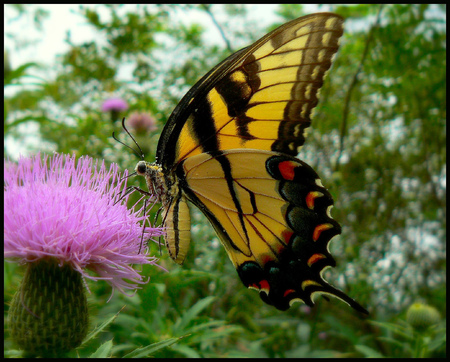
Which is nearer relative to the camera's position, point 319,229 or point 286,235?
point 319,229

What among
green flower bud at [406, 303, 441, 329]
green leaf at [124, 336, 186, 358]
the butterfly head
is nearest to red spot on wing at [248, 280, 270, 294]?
the butterfly head

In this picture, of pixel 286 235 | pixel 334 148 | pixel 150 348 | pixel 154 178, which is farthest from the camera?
pixel 334 148

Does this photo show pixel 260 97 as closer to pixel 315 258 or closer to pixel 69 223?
pixel 315 258

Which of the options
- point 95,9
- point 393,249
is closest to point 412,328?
point 393,249

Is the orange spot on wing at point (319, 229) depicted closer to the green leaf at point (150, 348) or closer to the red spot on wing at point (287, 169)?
the red spot on wing at point (287, 169)

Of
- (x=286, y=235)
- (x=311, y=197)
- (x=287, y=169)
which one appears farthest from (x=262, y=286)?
(x=287, y=169)

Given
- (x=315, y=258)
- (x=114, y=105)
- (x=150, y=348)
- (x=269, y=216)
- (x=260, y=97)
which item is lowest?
(x=150, y=348)

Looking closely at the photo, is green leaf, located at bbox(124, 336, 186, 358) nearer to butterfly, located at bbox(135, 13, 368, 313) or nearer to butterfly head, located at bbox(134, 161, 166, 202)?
butterfly, located at bbox(135, 13, 368, 313)
